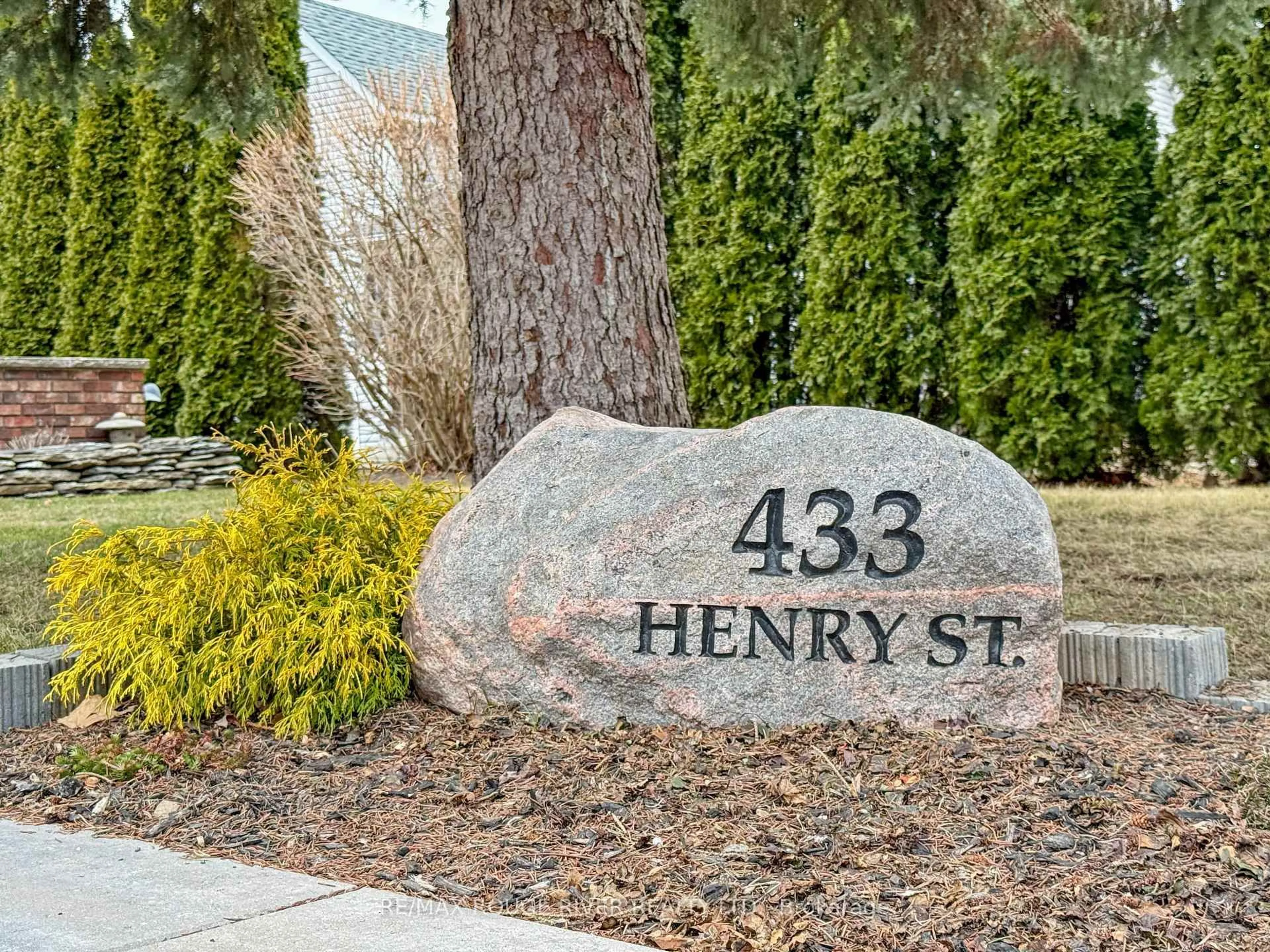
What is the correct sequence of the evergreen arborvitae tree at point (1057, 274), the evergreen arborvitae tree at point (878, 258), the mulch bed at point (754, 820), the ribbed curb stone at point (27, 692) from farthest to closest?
the evergreen arborvitae tree at point (878, 258) → the evergreen arborvitae tree at point (1057, 274) → the ribbed curb stone at point (27, 692) → the mulch bed at point (754, 820)

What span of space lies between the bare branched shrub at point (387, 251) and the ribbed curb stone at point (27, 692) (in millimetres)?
6103

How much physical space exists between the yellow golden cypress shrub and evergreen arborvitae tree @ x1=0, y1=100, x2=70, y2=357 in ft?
36.1

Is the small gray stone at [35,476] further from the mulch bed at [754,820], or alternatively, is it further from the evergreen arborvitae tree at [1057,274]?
the evergreen arborvitae tree at [1057,274]

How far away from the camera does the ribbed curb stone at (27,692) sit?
12.7ft

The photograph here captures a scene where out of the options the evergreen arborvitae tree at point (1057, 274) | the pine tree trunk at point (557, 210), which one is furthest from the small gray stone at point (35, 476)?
the evergreen arborvitae tree at point (1057, 274)

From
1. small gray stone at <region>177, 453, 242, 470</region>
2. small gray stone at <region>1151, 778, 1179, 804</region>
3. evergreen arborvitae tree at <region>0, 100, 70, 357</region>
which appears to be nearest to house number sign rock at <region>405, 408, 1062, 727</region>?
small gray stone at <region>1151, 778, 1179, 804</region>

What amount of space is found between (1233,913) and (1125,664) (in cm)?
179

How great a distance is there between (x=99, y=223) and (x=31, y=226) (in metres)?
1.42

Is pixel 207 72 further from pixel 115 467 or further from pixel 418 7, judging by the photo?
pixel 115 467

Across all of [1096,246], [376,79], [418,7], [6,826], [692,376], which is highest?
[376,79]

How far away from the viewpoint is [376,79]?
34.1ft

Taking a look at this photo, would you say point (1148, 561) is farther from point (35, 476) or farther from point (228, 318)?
point (228, 318)

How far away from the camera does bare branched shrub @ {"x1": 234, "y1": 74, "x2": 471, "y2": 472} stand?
397 inches

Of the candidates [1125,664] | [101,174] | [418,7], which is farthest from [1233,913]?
[101,174]
